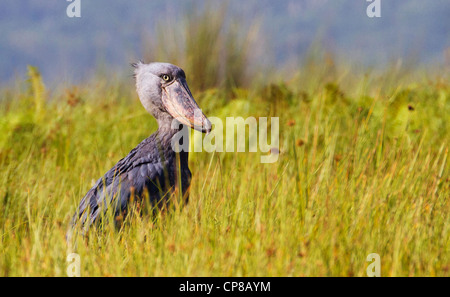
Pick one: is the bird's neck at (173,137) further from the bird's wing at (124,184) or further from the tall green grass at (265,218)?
the tall green grass at (265,218)

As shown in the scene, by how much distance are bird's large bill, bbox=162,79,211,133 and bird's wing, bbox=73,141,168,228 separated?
306 millimetres

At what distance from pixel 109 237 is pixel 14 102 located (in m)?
4.39

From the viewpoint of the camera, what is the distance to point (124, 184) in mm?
3527

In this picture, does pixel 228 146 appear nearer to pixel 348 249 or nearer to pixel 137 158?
pixel 137 158

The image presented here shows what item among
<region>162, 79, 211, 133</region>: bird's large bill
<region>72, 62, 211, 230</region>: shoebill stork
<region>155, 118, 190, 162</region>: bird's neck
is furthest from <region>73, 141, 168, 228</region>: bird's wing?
<region>162, 79, 211, 133</region>: bird's large bill

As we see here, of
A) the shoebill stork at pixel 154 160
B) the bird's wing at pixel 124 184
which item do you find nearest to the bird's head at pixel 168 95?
the shoebill stork at pixel 154 160

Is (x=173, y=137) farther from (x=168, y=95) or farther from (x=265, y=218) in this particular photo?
(x=265, y=218)

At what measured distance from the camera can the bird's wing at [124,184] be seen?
3438 mm

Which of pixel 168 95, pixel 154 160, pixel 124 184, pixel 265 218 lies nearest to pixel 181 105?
pixel 168 95

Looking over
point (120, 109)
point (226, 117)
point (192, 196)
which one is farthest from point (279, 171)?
point (120, 109)

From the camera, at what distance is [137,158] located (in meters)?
3.71

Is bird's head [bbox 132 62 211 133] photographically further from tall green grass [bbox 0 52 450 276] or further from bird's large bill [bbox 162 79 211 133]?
tall green grass [bbox 0 52 450 276]

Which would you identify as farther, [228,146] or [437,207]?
[228,146]

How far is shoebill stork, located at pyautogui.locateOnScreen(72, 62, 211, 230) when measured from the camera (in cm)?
348
